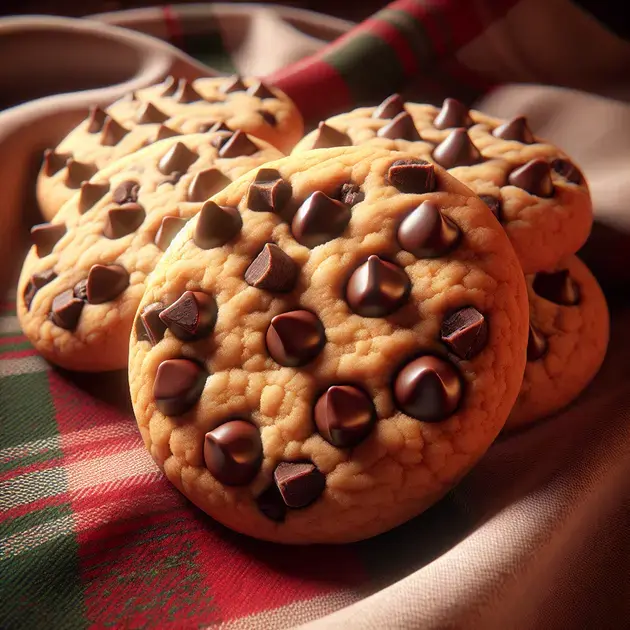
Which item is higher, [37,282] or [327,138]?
[327,138]

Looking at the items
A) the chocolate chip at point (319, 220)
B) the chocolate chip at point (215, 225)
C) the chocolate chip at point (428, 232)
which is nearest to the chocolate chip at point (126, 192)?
the chocolate chip at point (215, 225)

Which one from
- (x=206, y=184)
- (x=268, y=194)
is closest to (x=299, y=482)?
(x=268, y=194)

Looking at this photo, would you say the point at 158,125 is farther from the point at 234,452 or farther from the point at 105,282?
the point at 234,452

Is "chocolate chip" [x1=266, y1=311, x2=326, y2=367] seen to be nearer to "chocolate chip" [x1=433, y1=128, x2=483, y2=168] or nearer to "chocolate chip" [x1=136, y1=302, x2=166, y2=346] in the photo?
"chocolate chip" [x1=136, y1=302, x2=166, y2=346]

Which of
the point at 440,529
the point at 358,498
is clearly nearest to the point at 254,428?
the point at 358,498

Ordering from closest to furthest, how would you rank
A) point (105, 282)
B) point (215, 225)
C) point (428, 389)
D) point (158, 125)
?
point (428, 389)
point (215, 225)
point (105, 282)
point (158, 125)

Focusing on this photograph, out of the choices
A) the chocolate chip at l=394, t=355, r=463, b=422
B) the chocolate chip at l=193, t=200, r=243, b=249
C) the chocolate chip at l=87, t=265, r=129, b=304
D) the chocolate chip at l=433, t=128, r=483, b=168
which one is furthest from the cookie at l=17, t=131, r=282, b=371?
the chocolate chip at l=394, t=355, r=463, b=422

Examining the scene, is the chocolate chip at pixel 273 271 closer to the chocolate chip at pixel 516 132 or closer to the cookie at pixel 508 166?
the cookie at pixel 508 166
